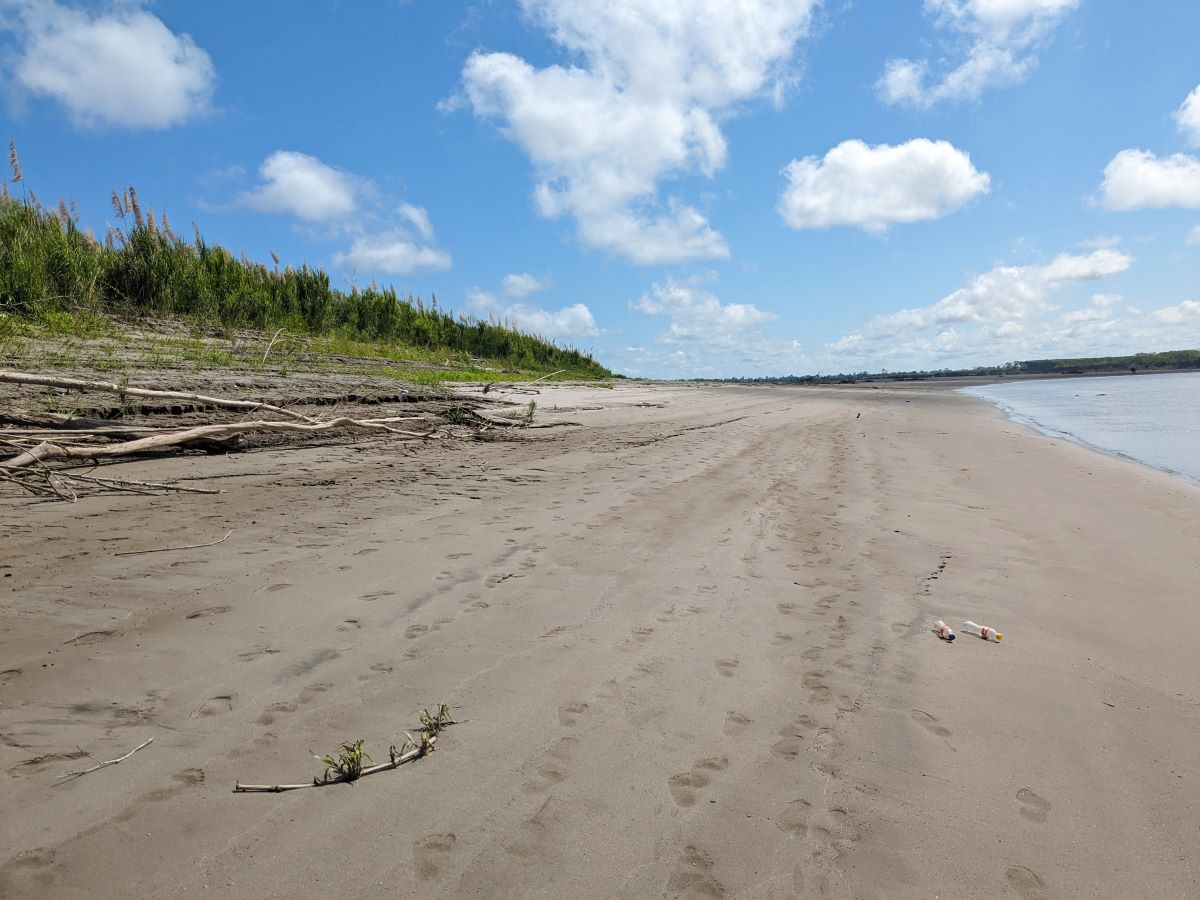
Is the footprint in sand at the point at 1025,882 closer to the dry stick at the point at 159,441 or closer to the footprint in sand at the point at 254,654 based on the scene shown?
the footprint in sand at the point at 254,654

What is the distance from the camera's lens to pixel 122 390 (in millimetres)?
5660

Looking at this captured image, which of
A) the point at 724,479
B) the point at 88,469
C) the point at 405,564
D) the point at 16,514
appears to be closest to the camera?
the point at 405,564

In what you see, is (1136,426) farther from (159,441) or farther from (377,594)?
(159,441)

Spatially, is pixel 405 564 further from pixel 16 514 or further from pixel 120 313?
pixel 120 313

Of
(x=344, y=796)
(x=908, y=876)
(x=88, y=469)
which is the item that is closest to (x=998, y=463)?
(x=908, y=876)

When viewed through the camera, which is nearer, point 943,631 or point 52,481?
point 943,631

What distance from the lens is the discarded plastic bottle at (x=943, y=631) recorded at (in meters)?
2.95

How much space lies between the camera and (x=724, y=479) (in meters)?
6.43

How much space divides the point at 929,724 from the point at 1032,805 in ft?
1.33

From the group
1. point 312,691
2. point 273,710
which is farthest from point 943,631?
point 273,710

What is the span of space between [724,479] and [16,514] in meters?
5.38

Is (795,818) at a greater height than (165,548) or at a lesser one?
lesser

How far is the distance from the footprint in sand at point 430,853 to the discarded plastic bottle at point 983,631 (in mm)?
2500

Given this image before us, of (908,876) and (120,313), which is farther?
(120,313)
